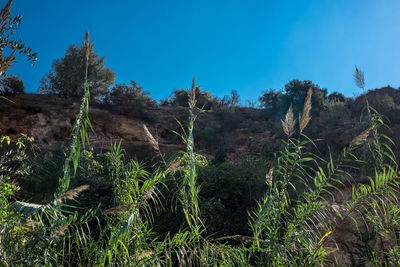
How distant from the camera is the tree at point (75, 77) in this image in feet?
55.4

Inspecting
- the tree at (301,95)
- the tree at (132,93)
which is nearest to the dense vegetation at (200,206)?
the tree at (301,95)

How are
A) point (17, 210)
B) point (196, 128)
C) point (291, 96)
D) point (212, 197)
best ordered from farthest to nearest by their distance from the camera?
1. point (291, 96)
2. point (196, 128)
3. point (212, 197)
4. point (17, 210)

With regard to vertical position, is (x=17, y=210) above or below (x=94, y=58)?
below

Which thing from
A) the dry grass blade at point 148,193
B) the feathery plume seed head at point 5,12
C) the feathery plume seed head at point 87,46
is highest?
the feathery plume seed head at point 5,12

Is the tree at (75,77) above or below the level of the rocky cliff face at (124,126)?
above

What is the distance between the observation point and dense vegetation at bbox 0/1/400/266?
2.18 m

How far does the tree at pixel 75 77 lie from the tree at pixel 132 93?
22.8 inches

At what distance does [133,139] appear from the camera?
553 inches

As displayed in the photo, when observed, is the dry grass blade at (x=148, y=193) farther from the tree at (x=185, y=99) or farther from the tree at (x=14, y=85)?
the tree at (x=185, y=99)

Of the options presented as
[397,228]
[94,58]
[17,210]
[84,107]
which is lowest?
[397,228]

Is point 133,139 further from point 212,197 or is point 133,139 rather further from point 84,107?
point 84,107

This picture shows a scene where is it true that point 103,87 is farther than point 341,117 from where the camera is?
Yes

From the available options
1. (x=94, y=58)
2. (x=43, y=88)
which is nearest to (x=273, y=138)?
(x=94, y=58)

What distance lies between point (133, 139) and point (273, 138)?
676 cm
